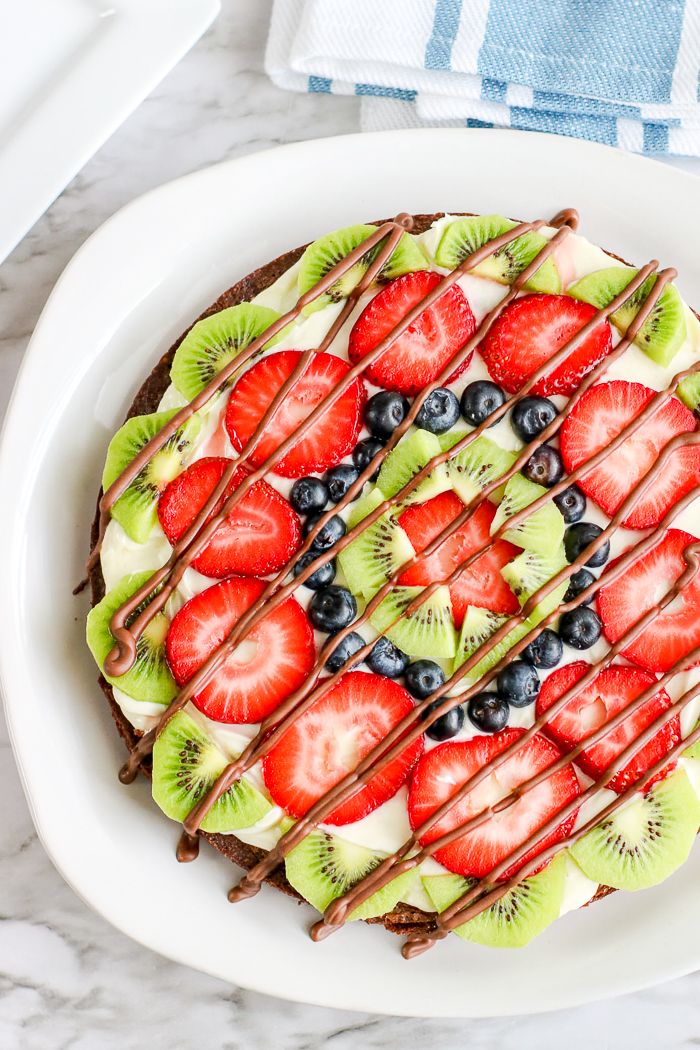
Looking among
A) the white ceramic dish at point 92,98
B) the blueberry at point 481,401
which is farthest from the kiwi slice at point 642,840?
the white ceramic dish at point 92,98

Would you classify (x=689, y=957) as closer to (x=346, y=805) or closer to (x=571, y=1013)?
(x=571, y=1013)

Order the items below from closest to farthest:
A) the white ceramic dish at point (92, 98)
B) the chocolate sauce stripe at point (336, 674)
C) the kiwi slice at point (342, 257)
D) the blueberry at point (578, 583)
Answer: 1. the chocolate sauce stripe at point (336, 674)
2. the blueberry at point (578, 583)
3. the kiwi slice at point (342, 257)
4. the white ceramic dish at point (92, 98)

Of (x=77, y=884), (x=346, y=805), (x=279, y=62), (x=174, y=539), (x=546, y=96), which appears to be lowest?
(x=77, y=884)

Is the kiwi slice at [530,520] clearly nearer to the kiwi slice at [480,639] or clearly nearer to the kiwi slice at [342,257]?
the kiwi slice at [480,639]

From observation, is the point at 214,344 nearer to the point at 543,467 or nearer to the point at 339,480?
the point at 339,480

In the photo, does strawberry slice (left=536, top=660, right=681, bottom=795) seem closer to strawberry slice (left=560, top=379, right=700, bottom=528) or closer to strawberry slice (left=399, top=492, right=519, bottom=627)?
strawberry slice (left=399, top=492, right=519, bottom=627)

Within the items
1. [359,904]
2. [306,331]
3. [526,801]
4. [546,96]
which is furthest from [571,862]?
[546,96]

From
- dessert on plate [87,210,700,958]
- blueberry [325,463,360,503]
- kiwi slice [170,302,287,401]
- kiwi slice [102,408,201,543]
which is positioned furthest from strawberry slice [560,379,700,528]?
kiwi slice [102,408,201,543]
